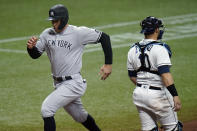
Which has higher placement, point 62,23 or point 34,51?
point 62,23

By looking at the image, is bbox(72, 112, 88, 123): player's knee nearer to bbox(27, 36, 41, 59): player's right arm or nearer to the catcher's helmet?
bbox(27, 36, 41, 59): player's right arm

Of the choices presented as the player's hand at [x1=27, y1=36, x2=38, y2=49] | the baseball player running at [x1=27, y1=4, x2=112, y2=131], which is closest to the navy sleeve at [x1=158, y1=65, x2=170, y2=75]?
the baseball player running at [x1=27, y1=4, x2=112, y2=131]

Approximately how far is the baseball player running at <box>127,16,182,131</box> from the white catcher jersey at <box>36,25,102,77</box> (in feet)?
3.29

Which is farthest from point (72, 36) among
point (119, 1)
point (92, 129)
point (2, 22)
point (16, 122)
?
point (119, 1)

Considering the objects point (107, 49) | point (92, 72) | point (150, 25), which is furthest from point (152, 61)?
point (92, 72)

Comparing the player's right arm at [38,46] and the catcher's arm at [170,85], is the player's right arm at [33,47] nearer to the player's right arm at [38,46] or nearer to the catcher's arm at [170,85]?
the player's right arm at [38,46]

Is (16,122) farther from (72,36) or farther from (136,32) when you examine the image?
(136,32)

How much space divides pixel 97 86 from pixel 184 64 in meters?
2.47

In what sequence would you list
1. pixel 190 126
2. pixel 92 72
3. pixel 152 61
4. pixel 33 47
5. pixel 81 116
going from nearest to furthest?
pixel 152 61, pixel 33 47, pixel 81 116, pixel 190 126, pixel 92 72

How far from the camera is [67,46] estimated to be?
7.26 m

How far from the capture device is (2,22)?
1777cm

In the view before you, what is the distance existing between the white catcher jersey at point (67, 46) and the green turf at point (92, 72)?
5.73 feet

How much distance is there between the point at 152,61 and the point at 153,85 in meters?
0.29

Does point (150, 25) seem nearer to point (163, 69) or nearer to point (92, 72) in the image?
point (163, 69)
